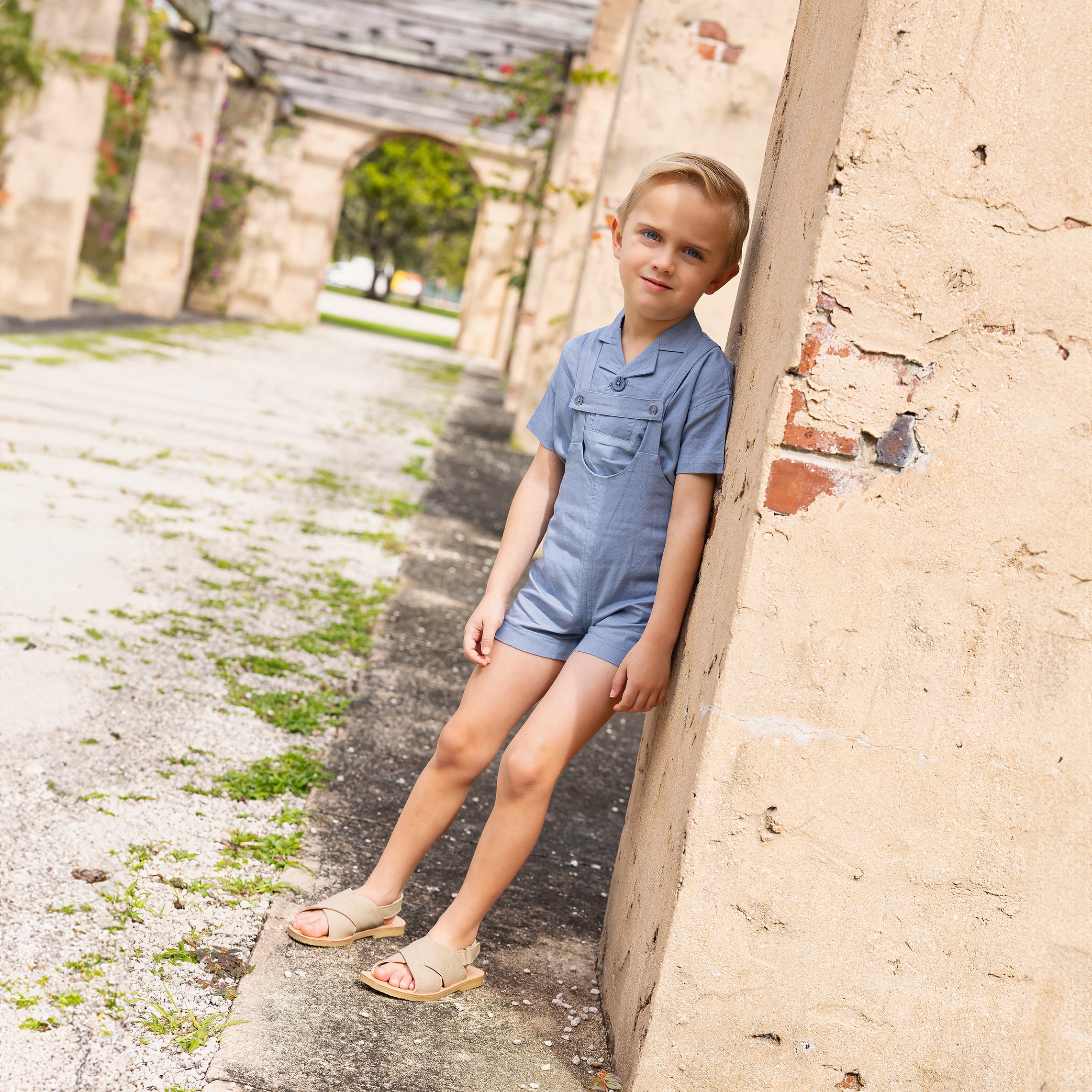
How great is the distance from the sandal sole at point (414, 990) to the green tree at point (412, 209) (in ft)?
67.9

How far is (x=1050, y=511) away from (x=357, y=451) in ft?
21.0

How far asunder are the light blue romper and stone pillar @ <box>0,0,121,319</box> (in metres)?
8.83

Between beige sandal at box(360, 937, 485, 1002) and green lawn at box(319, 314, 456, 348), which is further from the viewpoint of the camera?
green lawn at box(319, 314, 456, 348)

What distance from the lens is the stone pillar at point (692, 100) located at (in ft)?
16.6

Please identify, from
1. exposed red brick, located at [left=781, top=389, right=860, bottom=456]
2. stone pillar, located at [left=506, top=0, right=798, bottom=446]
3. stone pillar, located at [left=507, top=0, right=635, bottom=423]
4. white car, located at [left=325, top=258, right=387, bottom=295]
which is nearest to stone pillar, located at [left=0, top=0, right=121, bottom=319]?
stone pillar, located at [left=507, top=0, right=635, bottom=423]

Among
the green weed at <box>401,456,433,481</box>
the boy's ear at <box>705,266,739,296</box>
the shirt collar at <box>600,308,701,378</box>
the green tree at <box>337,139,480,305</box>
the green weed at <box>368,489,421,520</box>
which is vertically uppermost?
the green tree at <box>337,139,480,305</box>

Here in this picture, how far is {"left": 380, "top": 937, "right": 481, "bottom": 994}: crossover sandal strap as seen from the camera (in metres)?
1.92

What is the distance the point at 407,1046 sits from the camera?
179 cm

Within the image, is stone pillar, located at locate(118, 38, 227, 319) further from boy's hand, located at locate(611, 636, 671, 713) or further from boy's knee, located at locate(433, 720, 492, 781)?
boy's hand, located at locate(611, 636, 671, 713)

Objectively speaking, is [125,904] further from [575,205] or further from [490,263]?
[490,263]

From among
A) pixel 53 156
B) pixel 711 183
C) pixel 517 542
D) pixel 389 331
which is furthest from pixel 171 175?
pixel 711 183

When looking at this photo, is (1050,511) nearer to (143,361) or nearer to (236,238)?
(143,361)

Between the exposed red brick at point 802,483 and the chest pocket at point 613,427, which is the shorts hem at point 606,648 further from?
the exposed red brick at point 802,483

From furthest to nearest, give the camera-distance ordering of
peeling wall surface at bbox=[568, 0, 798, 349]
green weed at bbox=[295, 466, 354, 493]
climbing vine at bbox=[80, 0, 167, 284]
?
1. climbing vine at bbox=[80, 0, 167, 284]
2. green weed at bbox=[295, 466, 354, 493]
3. peeling wall surface at bbox=[568, 0, 798, 349]
